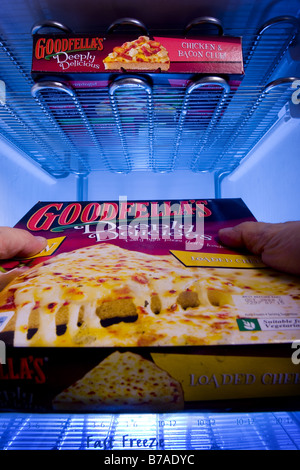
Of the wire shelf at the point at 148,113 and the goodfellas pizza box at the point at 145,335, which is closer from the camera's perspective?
the goodfellas pizza box at the point at 145,335

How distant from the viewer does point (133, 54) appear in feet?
2.00

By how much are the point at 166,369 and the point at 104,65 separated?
602 millimetres

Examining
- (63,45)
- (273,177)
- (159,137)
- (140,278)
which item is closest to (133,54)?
(63,45)

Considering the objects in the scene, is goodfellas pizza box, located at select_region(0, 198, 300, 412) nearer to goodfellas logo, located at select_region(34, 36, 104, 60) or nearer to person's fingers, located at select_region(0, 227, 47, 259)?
person's fingers, located at select_region(0, 227, 47, 259)

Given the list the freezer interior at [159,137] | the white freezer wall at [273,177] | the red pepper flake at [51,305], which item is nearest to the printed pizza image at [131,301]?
the red pepper flake at [51,305]

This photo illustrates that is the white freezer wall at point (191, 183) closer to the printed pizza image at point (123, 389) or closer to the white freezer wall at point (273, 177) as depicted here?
the white freezer wall at point (273, 177)

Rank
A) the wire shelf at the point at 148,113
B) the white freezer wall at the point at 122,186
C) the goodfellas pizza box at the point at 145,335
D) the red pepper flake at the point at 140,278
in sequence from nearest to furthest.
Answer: the goodfellas pizza box at the point at 145,335 < the red pepper flake at the point at 140,278 < the wire shelf at the point at 148,113 < the white freezer wall at the point at 122,186

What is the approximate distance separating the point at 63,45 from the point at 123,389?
68 centimetres

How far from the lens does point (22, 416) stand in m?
0.53

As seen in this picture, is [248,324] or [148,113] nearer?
[248,324]

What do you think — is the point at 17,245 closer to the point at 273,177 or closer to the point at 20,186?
the point at 20,186

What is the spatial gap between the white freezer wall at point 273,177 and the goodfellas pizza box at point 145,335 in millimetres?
358

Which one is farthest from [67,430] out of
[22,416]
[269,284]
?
[269,284]

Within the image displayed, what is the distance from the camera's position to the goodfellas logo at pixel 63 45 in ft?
2.01
